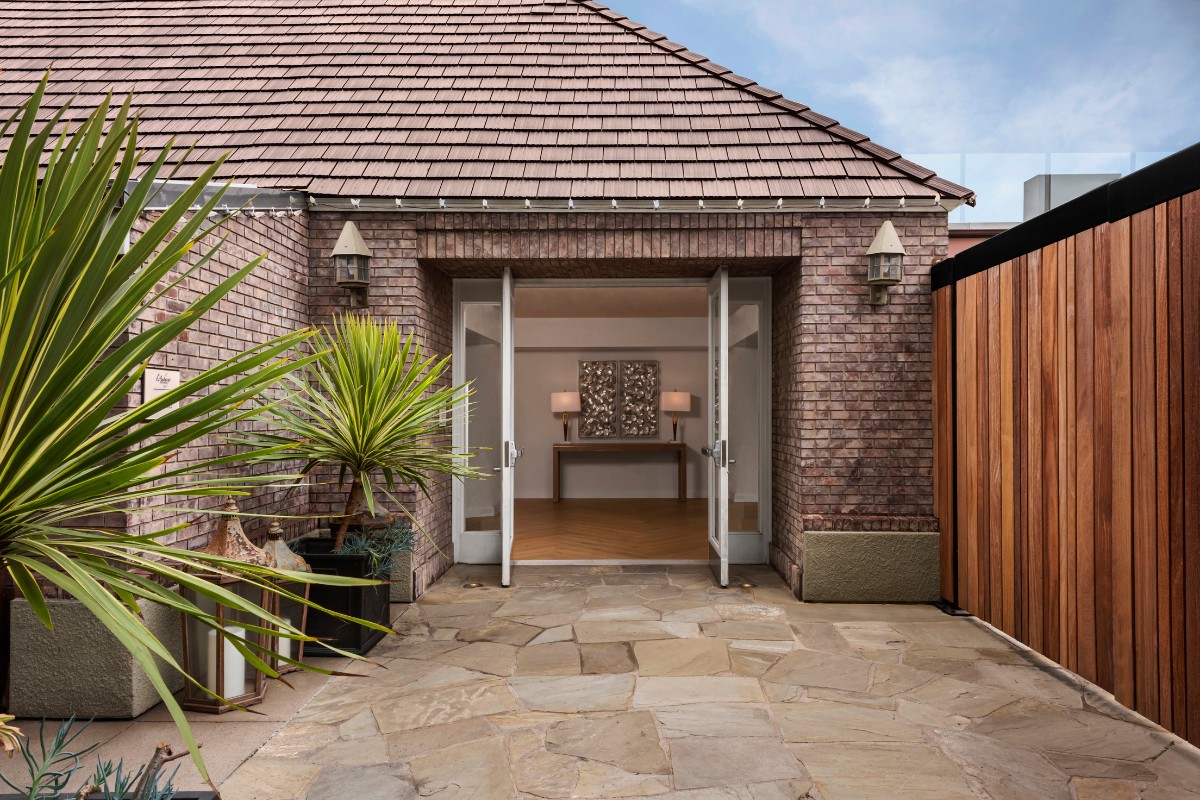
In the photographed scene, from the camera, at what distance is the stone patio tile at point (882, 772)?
2084 millimetres

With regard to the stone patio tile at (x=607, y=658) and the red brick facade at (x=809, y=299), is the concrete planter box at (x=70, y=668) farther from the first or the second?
the stone patio tile at (x=607, y=658)

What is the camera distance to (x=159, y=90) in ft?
15.9

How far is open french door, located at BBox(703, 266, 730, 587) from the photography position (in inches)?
176

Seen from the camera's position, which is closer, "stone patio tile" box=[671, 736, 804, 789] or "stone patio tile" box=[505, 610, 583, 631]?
"stone patio tile" box=[671, 736, 804, 789]

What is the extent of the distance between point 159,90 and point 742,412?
4953mm

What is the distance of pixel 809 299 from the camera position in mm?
4223

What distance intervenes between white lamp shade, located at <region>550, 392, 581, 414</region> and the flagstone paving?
204 inches

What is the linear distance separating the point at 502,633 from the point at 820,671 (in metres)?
1.63

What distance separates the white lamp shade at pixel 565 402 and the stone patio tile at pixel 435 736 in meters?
6.43

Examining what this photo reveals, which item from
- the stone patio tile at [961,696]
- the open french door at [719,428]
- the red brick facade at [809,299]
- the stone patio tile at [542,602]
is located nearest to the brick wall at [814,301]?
the red brick facade at [809,299]

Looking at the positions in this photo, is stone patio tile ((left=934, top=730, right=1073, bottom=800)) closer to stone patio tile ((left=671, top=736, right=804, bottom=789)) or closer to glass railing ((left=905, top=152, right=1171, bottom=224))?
stone patio tile ((left=671, top=736, right=804, bottom=789))

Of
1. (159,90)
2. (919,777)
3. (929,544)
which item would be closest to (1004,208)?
(929,544)

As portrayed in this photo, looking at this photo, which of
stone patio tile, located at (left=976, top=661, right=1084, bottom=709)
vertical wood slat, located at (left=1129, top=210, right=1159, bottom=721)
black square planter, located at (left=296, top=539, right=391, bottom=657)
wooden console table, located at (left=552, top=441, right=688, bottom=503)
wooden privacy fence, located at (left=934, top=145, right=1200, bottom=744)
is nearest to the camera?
wooden privacy fence, located at (left=934, top=145, right=1200, bottom=744)

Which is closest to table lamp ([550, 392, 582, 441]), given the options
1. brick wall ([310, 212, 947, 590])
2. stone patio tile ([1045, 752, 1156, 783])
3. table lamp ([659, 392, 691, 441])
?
table lamp ([659, 392, 691, 441])
